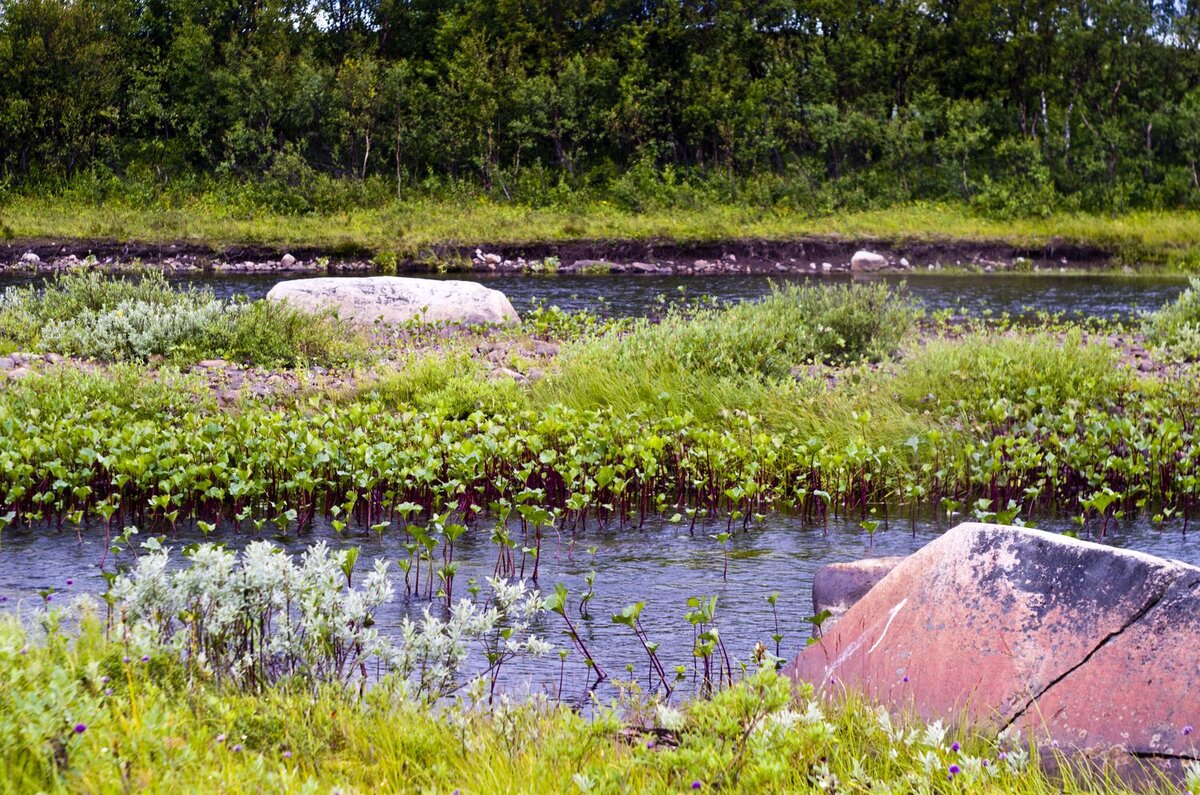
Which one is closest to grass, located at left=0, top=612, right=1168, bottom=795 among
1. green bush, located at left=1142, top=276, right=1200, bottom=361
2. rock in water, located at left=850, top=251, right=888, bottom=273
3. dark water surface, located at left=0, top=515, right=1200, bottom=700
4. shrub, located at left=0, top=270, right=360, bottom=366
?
dark water surface, located at left=0, top=515, right=1200, bottom=700

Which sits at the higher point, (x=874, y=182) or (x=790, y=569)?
(x=874, y=182)

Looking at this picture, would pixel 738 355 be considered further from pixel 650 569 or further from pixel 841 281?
pixel 841 281

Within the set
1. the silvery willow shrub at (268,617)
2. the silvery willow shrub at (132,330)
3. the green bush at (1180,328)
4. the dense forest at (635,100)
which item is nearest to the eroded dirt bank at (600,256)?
the dense forest at (635,100)

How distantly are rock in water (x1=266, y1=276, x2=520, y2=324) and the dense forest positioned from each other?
97.8ft

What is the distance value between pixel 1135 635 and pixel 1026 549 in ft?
1.90

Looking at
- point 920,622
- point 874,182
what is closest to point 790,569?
point 920,622

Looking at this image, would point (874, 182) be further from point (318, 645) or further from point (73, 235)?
point (318, 645)

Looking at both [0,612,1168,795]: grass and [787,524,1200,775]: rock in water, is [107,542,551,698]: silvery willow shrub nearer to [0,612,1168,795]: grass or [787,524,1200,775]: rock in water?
[0,612,1168,795]: grass

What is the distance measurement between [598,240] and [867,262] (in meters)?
9.43

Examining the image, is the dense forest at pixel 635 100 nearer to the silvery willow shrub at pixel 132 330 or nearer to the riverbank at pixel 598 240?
the riverbank at pixel 598 240

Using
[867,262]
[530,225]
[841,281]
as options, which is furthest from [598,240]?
[841,281]

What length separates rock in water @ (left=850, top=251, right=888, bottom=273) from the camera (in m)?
38.2

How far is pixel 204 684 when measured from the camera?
4246 millimetres

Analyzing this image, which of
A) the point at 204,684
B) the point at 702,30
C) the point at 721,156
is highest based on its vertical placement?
the point at 702,30
